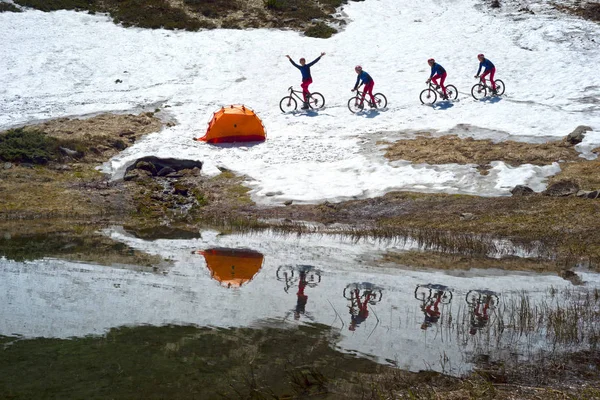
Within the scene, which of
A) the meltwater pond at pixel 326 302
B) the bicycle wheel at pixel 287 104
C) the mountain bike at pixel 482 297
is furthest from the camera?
the bicycle wheel at pixel 287 104

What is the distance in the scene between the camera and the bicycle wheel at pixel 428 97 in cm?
3441

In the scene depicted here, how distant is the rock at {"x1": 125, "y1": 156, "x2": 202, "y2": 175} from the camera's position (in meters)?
27.7

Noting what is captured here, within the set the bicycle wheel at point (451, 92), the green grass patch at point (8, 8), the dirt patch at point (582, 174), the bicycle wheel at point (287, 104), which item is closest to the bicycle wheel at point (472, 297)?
the dirt patch at point (582, 174)

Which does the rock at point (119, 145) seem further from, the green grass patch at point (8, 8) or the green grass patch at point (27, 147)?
the green grass patch at point (8, 8)

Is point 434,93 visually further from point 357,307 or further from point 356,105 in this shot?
point 357,307

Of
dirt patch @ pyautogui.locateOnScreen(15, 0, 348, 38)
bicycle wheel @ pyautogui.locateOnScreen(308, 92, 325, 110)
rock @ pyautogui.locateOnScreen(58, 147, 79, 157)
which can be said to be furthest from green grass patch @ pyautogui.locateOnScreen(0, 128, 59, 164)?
dirt patch @ pyautogui.locateOnScreen(15, 0, 348, 38)

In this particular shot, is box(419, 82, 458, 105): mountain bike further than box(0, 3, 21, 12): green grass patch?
No

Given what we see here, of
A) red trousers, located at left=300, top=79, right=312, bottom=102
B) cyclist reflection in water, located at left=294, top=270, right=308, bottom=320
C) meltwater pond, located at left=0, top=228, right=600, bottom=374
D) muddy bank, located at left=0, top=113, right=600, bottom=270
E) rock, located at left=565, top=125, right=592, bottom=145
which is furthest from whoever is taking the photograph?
red trousers, located at left=300, top=79, right=312, bottom=102

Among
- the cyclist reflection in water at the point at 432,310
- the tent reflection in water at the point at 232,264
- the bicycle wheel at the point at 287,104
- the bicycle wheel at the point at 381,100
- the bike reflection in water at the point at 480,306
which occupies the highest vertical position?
the bicycle wheel at the point at 381,100

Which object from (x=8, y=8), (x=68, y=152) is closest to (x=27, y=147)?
(x=68, y=152)

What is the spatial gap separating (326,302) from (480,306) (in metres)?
2.65

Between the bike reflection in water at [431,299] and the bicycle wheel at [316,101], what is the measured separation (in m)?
24.6

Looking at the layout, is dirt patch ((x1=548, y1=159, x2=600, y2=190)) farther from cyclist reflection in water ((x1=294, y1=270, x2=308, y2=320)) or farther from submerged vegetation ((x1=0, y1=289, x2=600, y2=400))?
submerged vegetation ((x1=0, y1=289, x2=600, y2=400))

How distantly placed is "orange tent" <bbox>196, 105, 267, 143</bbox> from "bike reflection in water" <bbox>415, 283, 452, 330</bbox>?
21084 mm
